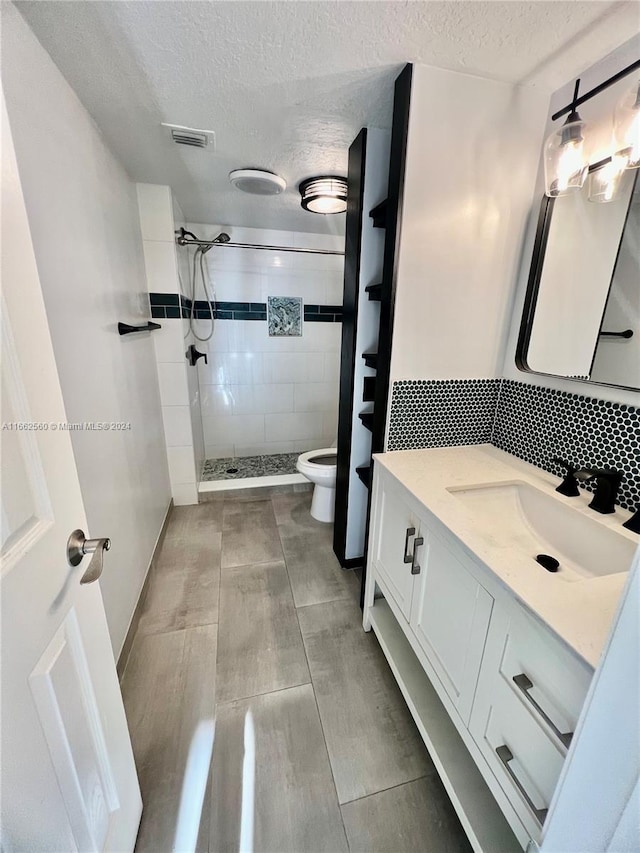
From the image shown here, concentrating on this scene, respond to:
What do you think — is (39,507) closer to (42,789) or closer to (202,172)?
(42,789)

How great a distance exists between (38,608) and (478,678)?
97 centimetres

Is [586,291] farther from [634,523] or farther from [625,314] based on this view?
[634,523]

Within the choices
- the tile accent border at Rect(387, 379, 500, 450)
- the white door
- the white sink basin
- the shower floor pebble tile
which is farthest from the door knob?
the shower floor pebble tile

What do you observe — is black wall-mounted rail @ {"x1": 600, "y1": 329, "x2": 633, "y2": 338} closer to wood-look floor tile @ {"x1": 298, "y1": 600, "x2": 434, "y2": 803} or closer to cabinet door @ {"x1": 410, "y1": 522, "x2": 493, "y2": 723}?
cabinet door @ {"x1": 410, "y1": 522, "x2": 493, "y2": 723}

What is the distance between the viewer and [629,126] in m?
0.92

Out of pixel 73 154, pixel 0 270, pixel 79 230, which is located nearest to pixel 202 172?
pixel 73 154

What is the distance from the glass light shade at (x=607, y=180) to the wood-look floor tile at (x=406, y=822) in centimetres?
193

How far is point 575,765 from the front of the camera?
506 mm

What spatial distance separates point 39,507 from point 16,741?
327 mm

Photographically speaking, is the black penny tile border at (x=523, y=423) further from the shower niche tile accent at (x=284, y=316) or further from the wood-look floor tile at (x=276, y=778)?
Answer: the shower niche tile accent at (x=284, y=316)

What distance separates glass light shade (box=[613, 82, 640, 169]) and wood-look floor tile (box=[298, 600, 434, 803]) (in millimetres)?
1901

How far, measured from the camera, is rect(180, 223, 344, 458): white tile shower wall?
9.84 ft

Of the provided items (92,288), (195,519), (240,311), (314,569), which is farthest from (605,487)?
(240,311)

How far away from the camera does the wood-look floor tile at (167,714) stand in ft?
3.21
